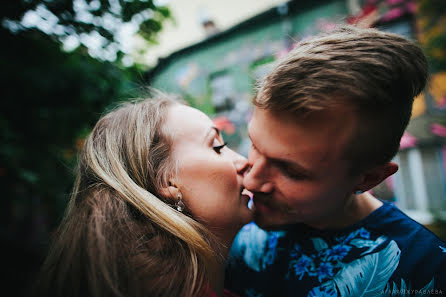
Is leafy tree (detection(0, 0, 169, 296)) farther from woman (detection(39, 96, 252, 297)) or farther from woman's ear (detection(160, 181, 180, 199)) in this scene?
woman's ear (detection(160, 181, 180, 199))

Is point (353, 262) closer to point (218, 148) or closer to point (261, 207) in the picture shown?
point (261, 207)

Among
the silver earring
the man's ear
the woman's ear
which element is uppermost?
the woman's ear

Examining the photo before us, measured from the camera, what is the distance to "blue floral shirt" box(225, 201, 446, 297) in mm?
1085

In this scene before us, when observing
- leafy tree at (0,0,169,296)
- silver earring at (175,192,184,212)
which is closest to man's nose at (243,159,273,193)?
silver earring at (175,192,184,212)

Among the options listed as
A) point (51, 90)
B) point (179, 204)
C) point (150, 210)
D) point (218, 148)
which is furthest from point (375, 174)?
point (51, 90)

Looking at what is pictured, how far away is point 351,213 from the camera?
1359mm

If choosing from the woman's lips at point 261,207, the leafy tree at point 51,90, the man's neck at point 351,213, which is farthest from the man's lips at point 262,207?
the leafy tree at point 51,90

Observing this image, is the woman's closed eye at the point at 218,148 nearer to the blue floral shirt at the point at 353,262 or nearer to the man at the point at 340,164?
the man at the point at 340,164

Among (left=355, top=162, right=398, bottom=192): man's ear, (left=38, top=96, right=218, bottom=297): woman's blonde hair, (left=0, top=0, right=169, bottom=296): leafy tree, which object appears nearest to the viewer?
(left=38, top=96, right=218, bottom=297): woman's blonde hair

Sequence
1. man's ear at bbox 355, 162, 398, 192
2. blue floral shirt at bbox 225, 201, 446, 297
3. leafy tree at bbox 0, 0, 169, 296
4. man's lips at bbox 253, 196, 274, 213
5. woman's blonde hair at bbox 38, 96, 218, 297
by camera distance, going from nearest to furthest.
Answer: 1. woman's blonde hair at bbox 38, 96, 218, 297
2. blue floral shirt at bbox 225, 201, 446, 297
3. man's ear at bbox 355, 162, 398, 192
4. man's lips at bbox 253, 196, 274, 213
5. leafy tree at bbox 0, 0, 169, 296

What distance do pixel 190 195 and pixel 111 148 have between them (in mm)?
520

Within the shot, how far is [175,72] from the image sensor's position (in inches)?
348

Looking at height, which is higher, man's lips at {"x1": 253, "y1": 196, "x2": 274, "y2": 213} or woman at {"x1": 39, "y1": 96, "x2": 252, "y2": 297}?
woman at {"x1": 39, "y1": 96, "x2": 252, "y2": 297}

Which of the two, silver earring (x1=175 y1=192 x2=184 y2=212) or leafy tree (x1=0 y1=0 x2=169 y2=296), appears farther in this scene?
leafy tree (x1=0 y1=0 x2=169 y2=296)
